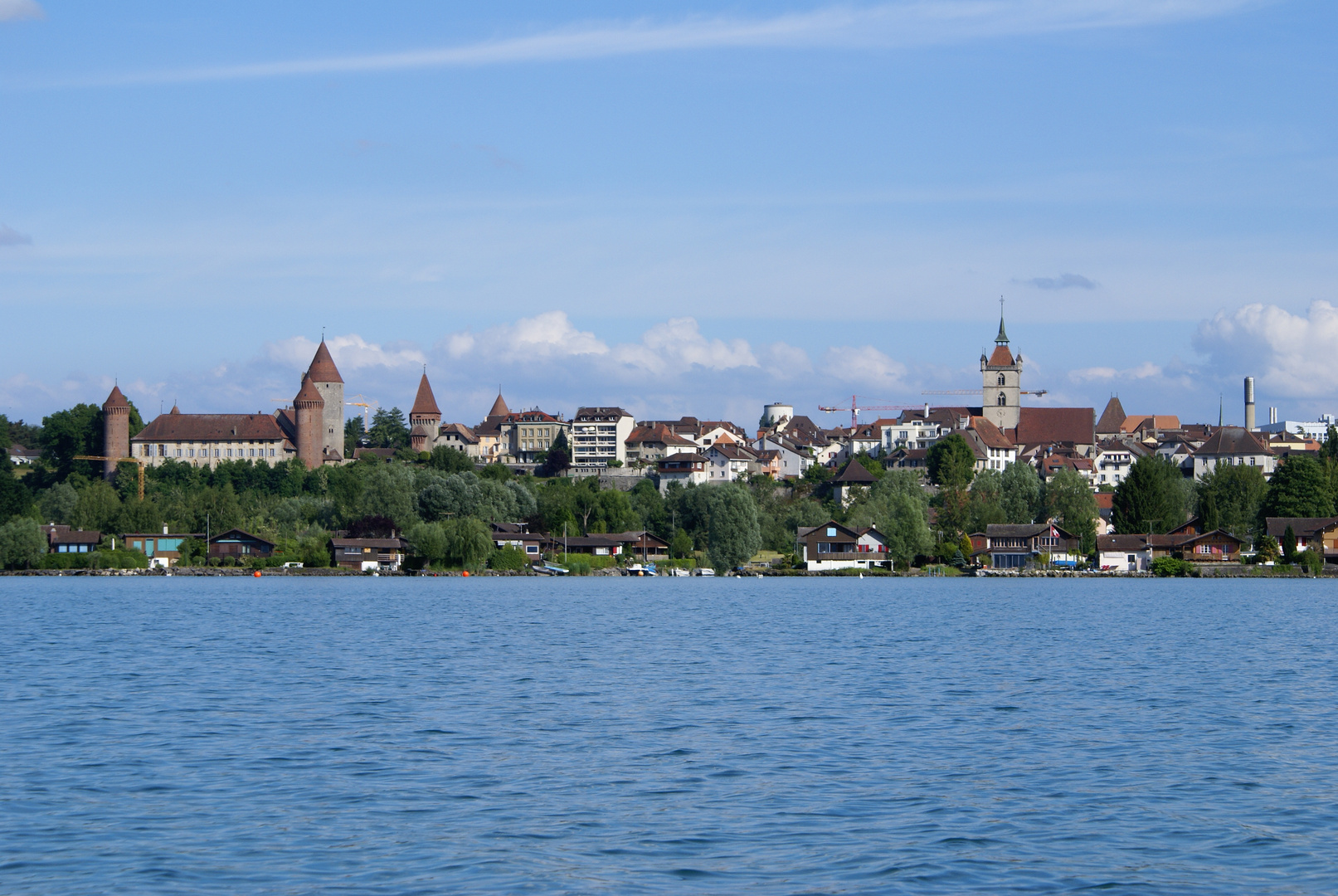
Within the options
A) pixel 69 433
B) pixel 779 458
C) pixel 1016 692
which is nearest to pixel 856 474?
pixel 779 458

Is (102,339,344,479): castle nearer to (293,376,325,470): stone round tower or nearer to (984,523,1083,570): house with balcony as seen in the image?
(293,376,325,470): stone round tower

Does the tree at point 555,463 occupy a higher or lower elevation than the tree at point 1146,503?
higher

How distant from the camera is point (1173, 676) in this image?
27.5 m

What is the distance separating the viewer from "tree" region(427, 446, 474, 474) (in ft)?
418

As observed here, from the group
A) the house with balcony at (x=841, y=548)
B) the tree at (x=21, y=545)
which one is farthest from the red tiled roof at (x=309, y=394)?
the house with balcony at (x=841, y=548)

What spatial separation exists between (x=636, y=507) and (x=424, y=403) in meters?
66.0

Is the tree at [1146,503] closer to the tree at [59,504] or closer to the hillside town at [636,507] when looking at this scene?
the hillside town at [636,507]

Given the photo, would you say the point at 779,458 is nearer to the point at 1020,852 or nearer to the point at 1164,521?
the point at 1164,521

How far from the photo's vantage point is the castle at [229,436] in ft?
488

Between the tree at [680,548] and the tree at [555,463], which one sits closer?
the tree at [680,548]

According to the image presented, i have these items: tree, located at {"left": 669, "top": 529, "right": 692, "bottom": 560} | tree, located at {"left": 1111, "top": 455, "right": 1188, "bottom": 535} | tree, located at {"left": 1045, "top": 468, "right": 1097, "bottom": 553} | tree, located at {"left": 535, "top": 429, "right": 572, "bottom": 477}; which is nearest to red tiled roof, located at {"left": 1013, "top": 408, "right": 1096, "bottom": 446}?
tree, located at {"left": 535, "top": 429, "right": 572, "bottom": 477}

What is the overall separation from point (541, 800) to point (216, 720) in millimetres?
7954

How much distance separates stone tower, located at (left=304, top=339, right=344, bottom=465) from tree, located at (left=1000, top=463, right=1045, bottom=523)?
247ft

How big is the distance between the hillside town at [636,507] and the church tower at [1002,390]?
2175 centimetres
